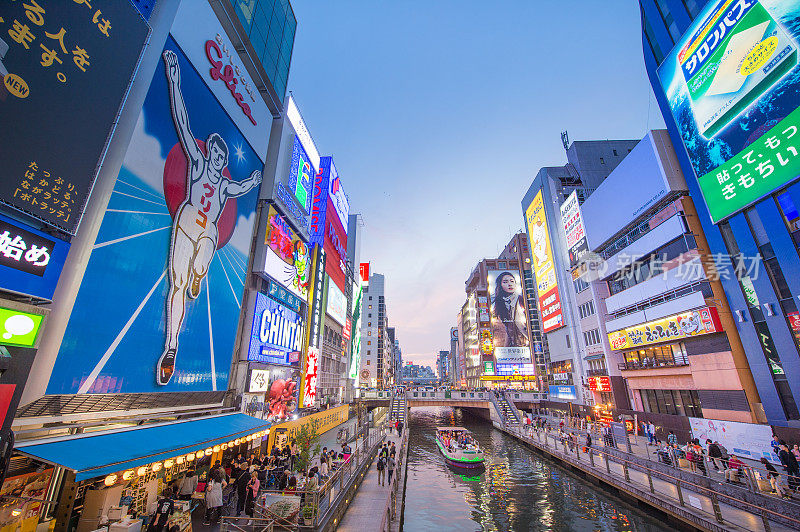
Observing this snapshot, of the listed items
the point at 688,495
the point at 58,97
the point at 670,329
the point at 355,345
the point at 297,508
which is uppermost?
the point at 58,97

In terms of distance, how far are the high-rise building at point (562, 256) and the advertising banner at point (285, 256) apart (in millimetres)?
39403

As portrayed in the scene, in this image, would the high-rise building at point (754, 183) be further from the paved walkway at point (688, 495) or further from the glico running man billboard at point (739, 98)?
the paved walkway at point (688, 495)

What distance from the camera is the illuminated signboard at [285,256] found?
25.2 metres

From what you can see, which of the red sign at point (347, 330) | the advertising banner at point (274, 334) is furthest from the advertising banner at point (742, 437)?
the red sign at point (347, 330)

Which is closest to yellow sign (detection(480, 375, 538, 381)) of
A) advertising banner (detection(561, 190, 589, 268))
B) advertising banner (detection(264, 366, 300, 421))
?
advertising banner (detection(561, 190, 589, 268))

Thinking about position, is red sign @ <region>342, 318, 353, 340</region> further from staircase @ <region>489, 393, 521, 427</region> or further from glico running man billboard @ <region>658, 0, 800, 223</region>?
glico running man billboard @ <region>658, 0, 800, 223</region>

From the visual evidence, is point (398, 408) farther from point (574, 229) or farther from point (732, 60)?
point (732, 60)

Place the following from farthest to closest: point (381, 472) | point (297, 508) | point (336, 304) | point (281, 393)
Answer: point (336, 304) < point (281, 393) < point (381, 472) < point (297, 508)

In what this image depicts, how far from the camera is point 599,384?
39.8 meters

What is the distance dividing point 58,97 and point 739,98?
1430 inches

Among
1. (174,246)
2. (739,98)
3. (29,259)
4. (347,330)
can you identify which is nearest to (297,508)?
(29,259)

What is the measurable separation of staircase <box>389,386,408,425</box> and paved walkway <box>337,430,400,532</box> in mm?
27957

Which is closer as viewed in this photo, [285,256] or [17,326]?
[17,326]

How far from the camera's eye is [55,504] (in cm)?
956
